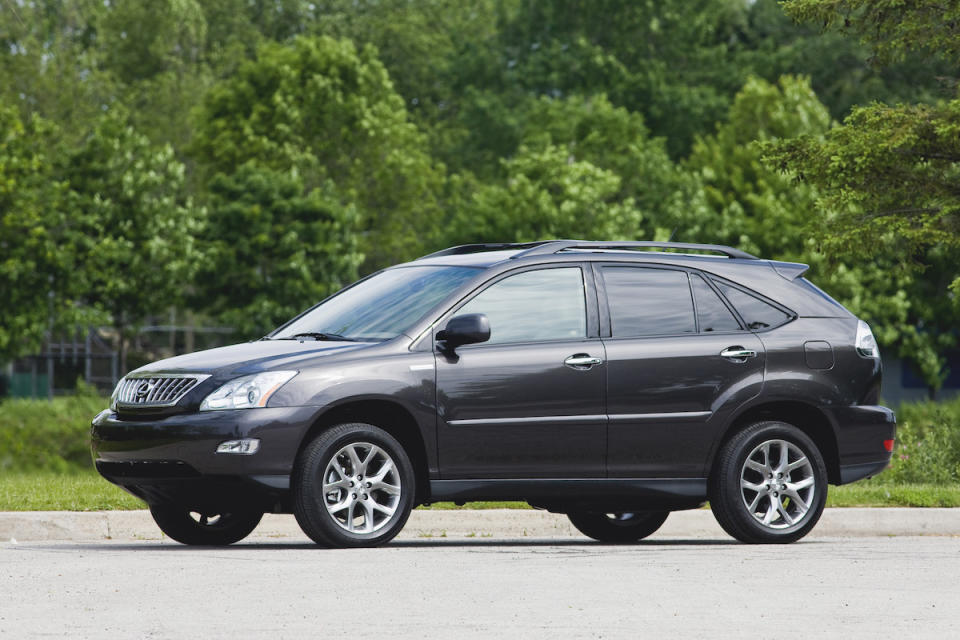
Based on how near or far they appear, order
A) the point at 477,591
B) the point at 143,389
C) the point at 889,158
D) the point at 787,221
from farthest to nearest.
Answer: the point at 787,221 < the point at 889,158 < the point at 143,389 < the point at 477,591

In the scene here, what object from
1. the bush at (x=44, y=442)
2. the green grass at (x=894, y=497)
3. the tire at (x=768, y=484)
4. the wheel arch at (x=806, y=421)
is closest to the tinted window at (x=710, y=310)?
the wheel arch at (x=806, y=421)

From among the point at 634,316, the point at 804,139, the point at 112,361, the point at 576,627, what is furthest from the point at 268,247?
the point at 576,627

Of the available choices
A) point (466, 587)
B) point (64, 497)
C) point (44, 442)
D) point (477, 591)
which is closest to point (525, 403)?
point (466, 587)

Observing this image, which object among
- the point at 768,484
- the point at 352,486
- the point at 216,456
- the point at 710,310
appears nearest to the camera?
the point at 216,456

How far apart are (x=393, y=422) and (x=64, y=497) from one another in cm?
351

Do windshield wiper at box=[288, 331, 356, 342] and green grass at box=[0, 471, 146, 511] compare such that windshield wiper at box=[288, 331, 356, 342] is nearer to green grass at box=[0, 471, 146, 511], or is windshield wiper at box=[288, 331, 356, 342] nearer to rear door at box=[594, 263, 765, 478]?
rear door at box=[594, 263, 765, 478]

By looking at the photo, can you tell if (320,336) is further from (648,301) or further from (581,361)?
(648,301)

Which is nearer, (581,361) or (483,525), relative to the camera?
(581,361)

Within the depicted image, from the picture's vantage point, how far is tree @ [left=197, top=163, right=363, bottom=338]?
4500 cm

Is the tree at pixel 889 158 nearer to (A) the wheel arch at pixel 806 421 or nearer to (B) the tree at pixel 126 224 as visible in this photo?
(A) the wheel arch at pixel 806 421

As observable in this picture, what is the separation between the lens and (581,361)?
9.62 metres

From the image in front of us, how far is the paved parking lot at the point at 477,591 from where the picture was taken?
21.0 feet

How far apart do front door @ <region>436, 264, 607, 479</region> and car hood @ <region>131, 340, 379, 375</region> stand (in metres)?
0.65

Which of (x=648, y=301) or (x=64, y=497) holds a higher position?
(x=648, y=301)
